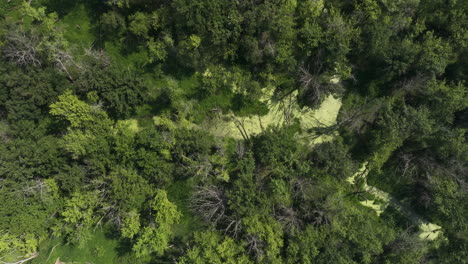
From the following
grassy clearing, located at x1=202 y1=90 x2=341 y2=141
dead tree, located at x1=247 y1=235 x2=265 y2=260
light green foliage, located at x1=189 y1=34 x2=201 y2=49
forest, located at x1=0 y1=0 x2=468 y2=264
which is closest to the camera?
dead tree, located at x1=247 y1=235 x2=265 y2=260

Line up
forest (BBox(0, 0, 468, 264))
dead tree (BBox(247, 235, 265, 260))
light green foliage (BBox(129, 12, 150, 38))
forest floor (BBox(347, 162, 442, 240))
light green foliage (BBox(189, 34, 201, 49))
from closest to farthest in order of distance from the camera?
dead tree (BBox(247, 235, 265, 260)) < forest (BBox(0, 0, 468, 264)) < light green foliage (BBox(189, 34, 201, 49)) < light green foliage (BBox(129, 12, 150, 38)) < forest floor (BBox(347, 162, 442, 240))

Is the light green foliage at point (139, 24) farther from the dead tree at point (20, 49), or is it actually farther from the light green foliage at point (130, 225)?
the light green foliage at point (130, 225)

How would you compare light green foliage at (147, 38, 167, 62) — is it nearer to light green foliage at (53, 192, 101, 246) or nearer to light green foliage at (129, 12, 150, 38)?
light green foliage at (129, 12, 150, 38)

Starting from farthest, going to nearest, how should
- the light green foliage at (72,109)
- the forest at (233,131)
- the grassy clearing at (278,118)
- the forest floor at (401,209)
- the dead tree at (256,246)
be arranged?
the forest floor at (401,209), the grassy clearing at (278,118), the forest at (233,131), the light green foliage at (72,109), the dead tree at (256,246)

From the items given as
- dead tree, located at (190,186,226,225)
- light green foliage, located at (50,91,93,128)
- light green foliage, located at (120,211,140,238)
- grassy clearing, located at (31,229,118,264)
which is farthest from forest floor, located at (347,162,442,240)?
light green foliage, located at (50,91,93,128)

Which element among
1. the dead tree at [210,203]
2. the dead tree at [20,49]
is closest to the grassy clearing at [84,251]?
the dead tree at [210,203]

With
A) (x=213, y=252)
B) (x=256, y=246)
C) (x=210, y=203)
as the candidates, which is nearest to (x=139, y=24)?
(x=210, y=203)

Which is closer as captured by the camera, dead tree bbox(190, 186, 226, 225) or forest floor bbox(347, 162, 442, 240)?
dead tree bbox(190, 186, 226, 225)

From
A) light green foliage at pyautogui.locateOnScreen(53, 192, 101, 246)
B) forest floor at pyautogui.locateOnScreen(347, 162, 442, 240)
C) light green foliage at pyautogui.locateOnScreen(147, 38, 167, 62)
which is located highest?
light green foliage at pyautogui.locateOnScreen(147, 38, 167, 62)

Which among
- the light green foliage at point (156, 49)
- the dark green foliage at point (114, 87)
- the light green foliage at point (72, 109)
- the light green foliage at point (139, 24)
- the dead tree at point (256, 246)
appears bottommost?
the dead tree at point (256, 246)

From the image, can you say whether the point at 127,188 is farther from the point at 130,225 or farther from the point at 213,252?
the point at 213,252

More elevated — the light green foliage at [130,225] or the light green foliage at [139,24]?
the light green foliage at [139,24]
